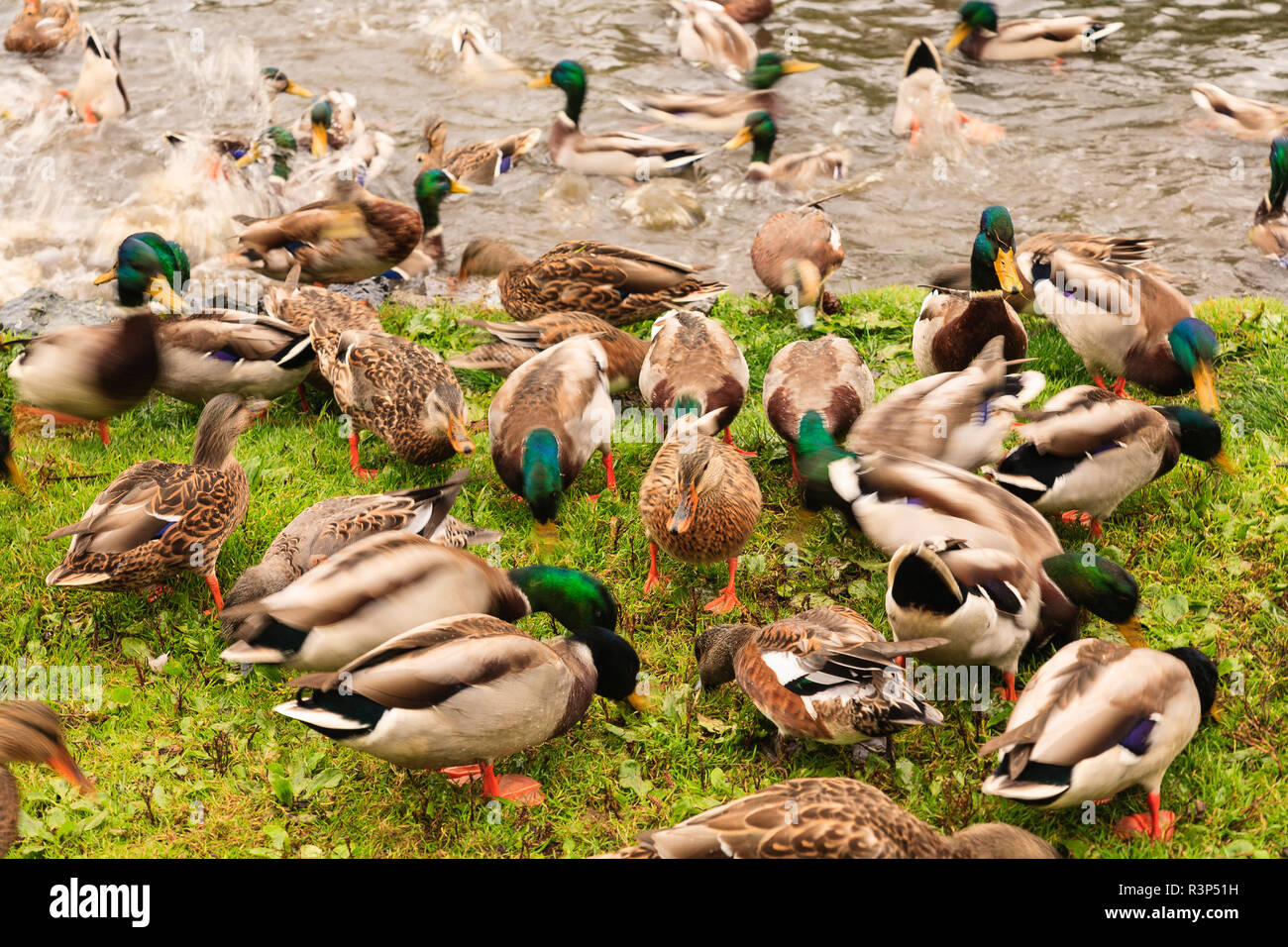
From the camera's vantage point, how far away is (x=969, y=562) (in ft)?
14.6

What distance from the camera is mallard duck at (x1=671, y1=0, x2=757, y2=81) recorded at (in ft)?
38.2

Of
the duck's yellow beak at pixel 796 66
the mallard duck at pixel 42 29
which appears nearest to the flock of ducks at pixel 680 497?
the duck's yellow beak at pixel 796 66

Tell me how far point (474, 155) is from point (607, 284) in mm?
3402

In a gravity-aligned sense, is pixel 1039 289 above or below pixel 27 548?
above

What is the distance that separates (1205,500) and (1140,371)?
3.27 ft

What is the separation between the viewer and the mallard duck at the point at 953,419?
5.38 metres

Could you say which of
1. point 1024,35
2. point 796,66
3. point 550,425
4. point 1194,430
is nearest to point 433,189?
point 550,425

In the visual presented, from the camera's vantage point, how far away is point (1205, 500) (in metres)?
5.41

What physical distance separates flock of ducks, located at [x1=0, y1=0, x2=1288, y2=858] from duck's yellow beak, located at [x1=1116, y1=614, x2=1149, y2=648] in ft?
0.06

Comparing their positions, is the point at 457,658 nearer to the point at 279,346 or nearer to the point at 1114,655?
the point at 1114,655

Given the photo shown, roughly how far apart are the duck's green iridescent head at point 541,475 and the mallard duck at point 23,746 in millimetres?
2205

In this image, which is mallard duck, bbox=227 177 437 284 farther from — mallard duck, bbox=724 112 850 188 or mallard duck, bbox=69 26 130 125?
mallard duck, bbox=69 26 130 125

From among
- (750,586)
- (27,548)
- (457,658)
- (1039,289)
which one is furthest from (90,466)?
(1039,289)

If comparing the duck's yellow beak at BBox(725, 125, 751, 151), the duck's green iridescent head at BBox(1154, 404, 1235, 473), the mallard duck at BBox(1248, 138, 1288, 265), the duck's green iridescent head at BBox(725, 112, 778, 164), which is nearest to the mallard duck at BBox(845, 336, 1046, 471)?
the duck's green iridescent head at BBox(1154, 404, 1235, 473)
